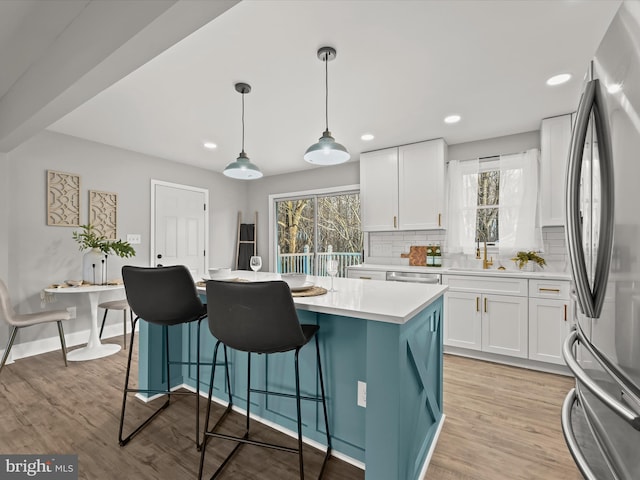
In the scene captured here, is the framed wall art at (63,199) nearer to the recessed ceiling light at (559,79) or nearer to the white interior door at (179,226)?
the white interior door at (179,226)

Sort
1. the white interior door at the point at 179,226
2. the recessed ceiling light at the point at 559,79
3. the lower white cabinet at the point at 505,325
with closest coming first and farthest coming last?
the recessed ceiling light at the point at 559,79, the lower white cabinet at the point at 505,325, the white interior door at the point at 179,226

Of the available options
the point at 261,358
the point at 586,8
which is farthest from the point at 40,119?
the point at 586,8

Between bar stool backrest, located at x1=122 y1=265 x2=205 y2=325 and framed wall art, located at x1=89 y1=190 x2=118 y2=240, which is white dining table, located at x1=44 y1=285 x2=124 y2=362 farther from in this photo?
bar stool backrest, located at x1=122 y1=265 x2=205 y2=325

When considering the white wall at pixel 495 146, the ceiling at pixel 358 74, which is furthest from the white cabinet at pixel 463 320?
the ceiling at pixel 358 74

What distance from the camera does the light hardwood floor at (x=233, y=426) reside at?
164cm

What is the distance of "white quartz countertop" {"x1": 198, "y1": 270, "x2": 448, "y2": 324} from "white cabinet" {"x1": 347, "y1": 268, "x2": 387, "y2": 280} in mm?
1650

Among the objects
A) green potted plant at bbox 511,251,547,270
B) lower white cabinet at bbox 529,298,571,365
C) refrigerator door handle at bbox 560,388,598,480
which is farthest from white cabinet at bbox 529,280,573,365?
refrigerator door handle at bbox 560,388,598,480

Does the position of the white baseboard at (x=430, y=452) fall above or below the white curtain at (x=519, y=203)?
below

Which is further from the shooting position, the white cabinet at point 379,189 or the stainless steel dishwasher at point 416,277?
the white cabinet at point 379,189

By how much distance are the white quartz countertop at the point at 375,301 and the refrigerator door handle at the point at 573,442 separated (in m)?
0.54

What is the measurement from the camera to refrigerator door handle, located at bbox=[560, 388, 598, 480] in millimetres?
646

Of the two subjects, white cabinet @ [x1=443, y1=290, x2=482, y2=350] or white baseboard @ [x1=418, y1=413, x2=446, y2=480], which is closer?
white baseboard @ [x1=418, y1=413, x2=446, y2=480]

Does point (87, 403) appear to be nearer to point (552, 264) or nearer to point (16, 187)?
point (16, 187)

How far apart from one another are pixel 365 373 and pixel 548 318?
2283mm
